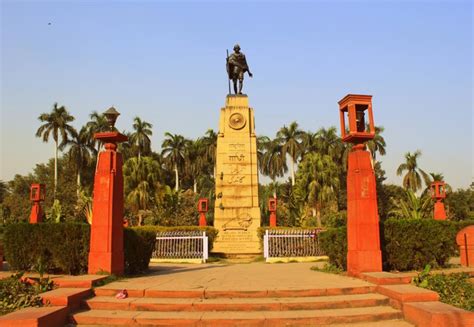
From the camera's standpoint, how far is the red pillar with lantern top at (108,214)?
9.27 metres

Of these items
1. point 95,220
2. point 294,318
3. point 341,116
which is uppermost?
point 341,116

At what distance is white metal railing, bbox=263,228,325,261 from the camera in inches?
672

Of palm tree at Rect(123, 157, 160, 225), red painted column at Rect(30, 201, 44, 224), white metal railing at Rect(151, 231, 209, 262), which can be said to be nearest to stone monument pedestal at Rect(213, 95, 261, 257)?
white metal railing at Rect(151, 231, 209, 262)

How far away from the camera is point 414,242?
1003 centimetres

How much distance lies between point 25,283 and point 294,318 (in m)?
5.02

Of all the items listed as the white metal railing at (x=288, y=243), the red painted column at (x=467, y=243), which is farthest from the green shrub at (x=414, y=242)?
the white metal railing at (x=288, y=243)

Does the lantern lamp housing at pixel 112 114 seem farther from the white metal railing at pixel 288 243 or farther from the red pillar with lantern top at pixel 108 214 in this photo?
the white metal railing at pixel 288 243

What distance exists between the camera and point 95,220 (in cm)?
941

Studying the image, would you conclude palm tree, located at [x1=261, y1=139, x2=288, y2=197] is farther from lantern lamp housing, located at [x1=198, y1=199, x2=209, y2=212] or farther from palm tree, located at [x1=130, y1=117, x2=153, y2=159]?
lantern lamp housing, located at [x1=198, y1=199, x2=209, y2=212]

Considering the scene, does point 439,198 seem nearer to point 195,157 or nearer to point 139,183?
point 139,183

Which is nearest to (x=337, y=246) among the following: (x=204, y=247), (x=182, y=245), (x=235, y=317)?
(x=235, y=317)

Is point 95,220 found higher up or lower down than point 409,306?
higher up

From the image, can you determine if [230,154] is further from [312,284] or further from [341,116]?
[312,284]

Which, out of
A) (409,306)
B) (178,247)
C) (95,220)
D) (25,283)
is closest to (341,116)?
(409,306)
